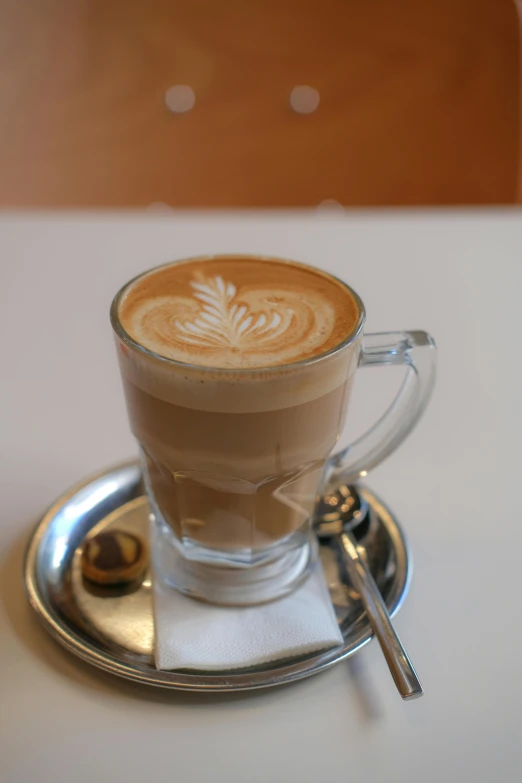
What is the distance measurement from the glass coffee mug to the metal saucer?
0.13 feet

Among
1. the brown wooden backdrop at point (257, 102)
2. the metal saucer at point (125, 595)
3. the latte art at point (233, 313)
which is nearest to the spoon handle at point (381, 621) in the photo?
the metal saucer at point (125, 595)

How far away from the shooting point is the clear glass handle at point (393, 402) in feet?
1.94

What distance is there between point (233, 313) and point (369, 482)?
0.25 meters

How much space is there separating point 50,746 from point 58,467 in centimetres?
Result: 31

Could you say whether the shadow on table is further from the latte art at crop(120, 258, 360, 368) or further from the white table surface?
the latte art at crop(120, 258, 360, 368)

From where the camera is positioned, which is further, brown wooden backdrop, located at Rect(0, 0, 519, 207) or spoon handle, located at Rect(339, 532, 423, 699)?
brown wooden backdrop, located at Rect(0, 0, 519, 207)

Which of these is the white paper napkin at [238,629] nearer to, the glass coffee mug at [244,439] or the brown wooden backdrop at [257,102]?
the glass coffee mug at [244,439]

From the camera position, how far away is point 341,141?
1.73 m

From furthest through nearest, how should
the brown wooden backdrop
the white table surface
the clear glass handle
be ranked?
1. the brown wooden backdrop
2. the clear glass handle
3. the white table surface

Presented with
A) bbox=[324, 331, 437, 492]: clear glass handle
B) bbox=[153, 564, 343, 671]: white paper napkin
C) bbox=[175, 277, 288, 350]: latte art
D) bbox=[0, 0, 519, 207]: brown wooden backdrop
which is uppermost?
bbox=[0, 0, 519, 207]: brown wooden backdrop

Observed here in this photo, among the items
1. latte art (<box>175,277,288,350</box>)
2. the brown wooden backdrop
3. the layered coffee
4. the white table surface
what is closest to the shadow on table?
the white table surface

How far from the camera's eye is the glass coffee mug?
1.65 feet

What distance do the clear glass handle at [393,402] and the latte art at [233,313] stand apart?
0.05m

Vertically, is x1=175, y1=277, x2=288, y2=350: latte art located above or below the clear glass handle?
above
